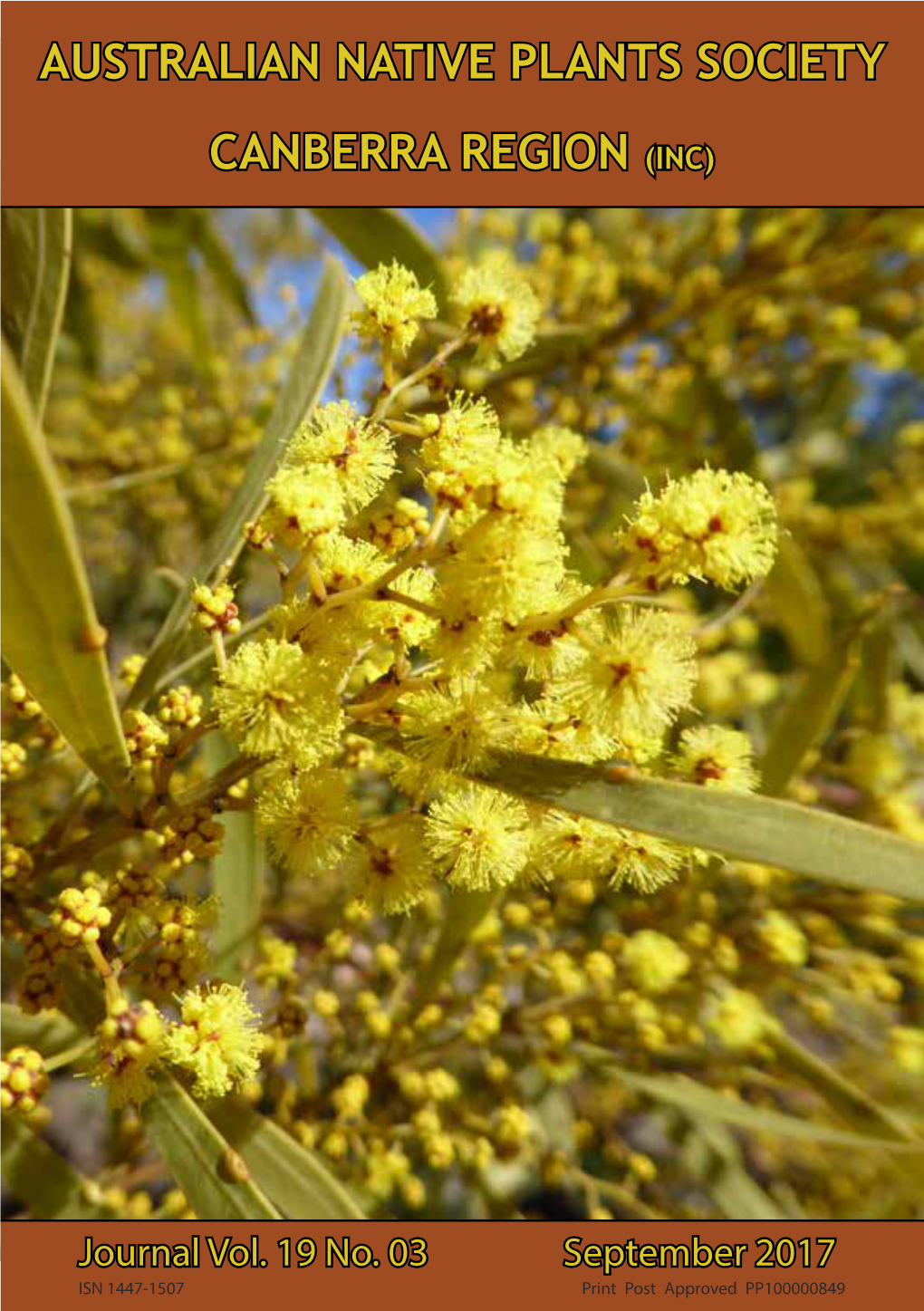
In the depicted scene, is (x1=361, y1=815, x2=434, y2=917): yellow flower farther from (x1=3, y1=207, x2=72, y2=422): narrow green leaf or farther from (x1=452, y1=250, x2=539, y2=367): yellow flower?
(x1=3, y1=207, x2=72, y2=422): narrow green leaf

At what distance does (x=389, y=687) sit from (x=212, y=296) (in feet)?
10.1

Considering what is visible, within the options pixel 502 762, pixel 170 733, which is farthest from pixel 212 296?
pixel 502 762

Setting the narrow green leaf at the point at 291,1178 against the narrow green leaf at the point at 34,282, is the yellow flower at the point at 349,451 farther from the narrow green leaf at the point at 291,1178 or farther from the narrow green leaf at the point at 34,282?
the narrow green leaf at the point at 291,1178

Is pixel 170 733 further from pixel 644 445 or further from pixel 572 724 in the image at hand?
pixel 644 445

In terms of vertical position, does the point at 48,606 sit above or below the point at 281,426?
below

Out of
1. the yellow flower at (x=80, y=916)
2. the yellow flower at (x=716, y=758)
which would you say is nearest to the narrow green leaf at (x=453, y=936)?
the yellow flower at (x=716, y=758)

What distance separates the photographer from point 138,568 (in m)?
2.54

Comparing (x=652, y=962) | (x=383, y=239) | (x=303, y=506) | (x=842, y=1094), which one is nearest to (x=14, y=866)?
(x=303, y=506)

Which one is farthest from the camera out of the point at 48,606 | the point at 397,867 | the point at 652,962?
the point at 652,962

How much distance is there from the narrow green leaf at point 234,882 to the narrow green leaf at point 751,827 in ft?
1.88

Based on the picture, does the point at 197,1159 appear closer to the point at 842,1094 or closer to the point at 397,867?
the point at 397,867

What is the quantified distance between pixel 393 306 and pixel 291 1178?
3.02 ft

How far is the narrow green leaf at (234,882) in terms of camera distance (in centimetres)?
116

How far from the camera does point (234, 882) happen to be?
118cm
